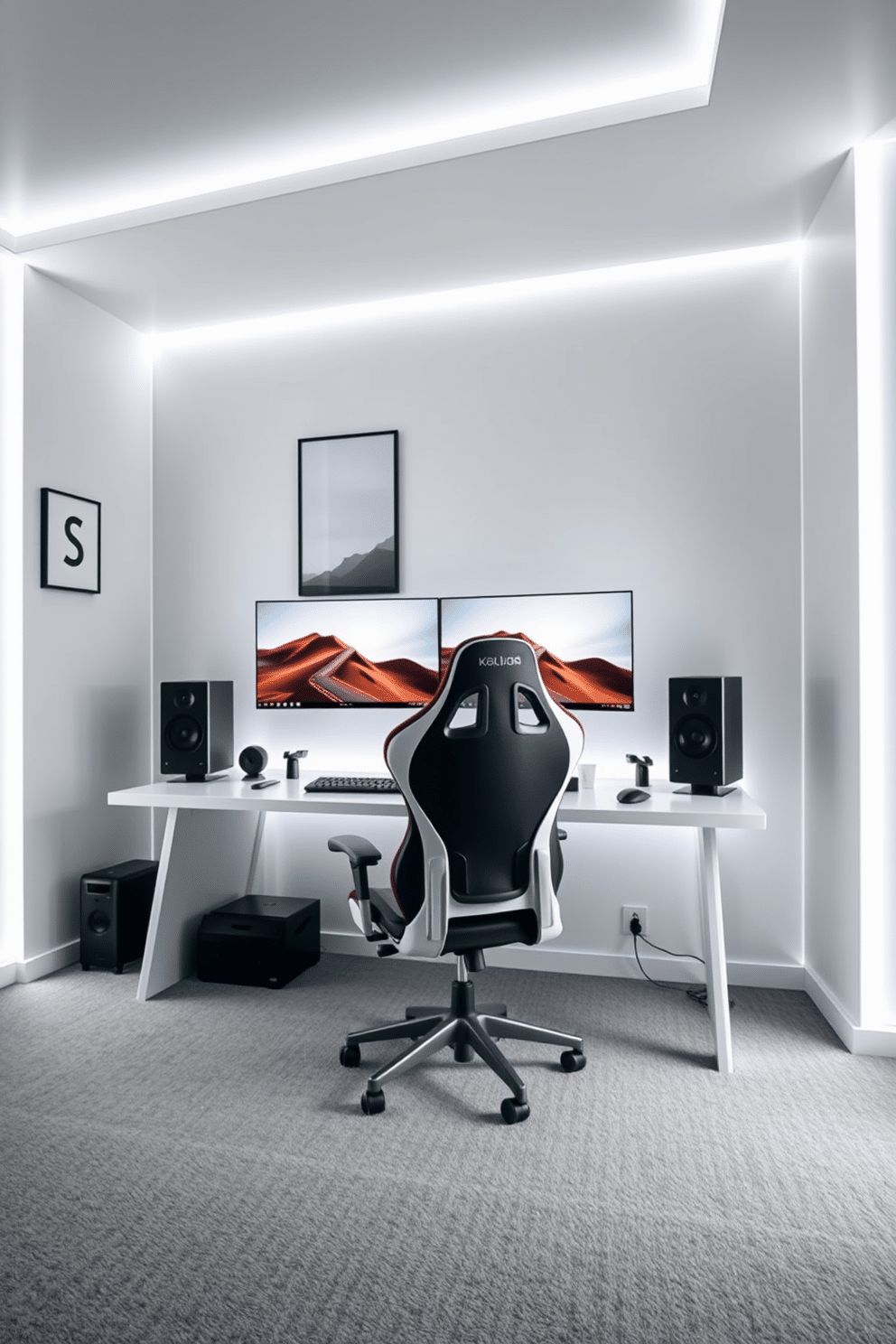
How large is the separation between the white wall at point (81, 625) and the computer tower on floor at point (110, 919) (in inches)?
4.3

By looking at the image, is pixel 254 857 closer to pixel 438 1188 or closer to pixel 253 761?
pixel 253 761

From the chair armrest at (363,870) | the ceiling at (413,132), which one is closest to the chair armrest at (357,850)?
the chair armrest at (363,870)

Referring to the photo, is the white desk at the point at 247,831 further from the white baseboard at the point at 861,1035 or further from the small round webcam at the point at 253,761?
the white baseboard at the point at 861,1035

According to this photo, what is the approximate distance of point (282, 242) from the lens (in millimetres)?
3035

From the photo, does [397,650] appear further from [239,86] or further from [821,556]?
[239,86]

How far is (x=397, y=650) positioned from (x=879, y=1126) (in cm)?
224

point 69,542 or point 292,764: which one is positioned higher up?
point 69,542

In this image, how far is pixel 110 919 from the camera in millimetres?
3244

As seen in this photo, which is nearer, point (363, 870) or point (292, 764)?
point (363, 870)

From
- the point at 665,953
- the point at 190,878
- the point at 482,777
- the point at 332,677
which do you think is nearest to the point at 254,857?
the point at 190,878

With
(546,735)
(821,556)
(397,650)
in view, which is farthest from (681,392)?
(546,735)

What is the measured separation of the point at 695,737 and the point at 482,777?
3.37ft

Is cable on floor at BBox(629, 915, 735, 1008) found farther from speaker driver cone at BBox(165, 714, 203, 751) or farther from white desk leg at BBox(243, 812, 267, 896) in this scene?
speaker driver cone at BBox(165, 714, 203, 751)

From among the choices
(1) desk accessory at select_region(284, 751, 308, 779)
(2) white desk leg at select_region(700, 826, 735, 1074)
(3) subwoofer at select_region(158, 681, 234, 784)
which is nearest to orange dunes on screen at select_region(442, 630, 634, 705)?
(1) desk accessory at select_region(284, 751, 308, 779)
